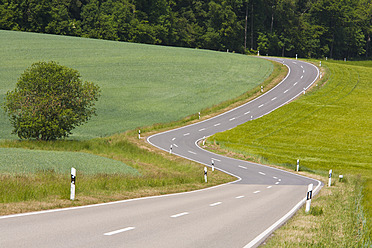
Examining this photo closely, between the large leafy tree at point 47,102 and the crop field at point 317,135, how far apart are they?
16390 mm

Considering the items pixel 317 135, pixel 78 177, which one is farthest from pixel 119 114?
pixel 78 177

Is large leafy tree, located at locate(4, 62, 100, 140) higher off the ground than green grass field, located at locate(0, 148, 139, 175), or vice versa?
large leafy tree, located at locate(4, 62, 100, 140)

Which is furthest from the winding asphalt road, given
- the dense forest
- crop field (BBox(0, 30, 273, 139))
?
the dense forest

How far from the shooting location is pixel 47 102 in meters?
32.9

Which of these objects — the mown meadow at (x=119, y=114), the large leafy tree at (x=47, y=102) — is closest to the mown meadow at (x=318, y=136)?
the mown meadow at (x=119, y=114)

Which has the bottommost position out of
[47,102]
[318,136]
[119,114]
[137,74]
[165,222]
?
[318,136]

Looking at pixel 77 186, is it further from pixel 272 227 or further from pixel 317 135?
pixel 317 135

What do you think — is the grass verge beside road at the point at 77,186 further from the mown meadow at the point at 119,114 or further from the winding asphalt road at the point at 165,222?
the winding asphalt road at the point at 165,222

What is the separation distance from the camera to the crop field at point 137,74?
54.3 m

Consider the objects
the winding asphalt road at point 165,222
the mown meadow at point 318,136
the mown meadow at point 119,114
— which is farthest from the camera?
the mown meadow at point 318,136

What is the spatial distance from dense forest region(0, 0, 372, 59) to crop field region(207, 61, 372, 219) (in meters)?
52.9

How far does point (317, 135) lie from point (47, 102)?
3118 cm

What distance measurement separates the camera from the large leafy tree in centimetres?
3272

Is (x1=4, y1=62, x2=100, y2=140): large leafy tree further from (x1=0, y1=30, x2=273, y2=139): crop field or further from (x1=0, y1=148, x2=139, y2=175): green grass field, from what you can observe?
(x1=0, y1=148, x2=139, y2=175): green grass field
